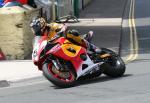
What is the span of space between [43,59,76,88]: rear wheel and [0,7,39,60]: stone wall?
427 centimetres

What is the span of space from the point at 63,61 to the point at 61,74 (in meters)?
0.26

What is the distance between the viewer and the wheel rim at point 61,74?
10953mm

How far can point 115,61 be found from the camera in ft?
39.1

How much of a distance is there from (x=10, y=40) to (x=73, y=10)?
14094 millimetres

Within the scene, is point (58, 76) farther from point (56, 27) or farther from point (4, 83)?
point (4, 83)

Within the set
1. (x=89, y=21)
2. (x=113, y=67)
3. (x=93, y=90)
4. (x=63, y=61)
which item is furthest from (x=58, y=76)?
(x=89, y=21)

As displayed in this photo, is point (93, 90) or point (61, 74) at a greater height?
point (61, 74)

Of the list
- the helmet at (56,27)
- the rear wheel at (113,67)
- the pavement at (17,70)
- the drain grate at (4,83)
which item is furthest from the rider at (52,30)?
the pavement at (17,70)

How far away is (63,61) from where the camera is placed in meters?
11.1

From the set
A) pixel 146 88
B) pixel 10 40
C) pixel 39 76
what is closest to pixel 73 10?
pixel 10 40

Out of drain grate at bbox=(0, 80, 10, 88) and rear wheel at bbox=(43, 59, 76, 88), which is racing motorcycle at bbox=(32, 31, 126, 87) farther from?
drain grate at bbox=(0, 80, 10, 88)

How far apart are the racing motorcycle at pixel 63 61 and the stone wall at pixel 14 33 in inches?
160

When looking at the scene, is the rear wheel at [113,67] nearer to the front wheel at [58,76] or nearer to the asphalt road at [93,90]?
the asphalt road at [93,90]

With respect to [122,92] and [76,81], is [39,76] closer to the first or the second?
[76,81]
